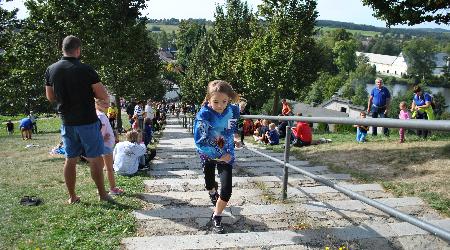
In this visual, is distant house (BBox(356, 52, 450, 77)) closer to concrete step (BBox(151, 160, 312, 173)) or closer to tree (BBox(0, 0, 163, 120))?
tree (BBox(0, 0, 163, 120))

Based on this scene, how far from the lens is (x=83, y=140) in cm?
439

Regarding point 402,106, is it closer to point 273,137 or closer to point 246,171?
point 273,137

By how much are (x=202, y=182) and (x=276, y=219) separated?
1.98 metres

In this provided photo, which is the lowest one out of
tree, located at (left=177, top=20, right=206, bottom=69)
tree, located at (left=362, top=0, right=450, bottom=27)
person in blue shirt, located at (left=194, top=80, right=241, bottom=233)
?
person in blue shirt, located at (left=194, top=80, right=241, bottom=233)

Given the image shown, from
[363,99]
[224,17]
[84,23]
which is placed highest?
[224,17]

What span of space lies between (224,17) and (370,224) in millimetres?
37958

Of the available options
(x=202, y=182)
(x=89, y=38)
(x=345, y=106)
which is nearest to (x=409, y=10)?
(x=202, y=182)

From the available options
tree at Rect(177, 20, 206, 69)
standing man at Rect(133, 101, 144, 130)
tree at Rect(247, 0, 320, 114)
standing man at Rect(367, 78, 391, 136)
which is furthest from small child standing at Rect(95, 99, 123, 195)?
tree at Rect(177, 20, 206, 69)

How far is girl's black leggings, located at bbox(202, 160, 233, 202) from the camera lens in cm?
370

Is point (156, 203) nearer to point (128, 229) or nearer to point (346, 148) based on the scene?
point (128, 229)

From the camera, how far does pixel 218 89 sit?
12.5 ft

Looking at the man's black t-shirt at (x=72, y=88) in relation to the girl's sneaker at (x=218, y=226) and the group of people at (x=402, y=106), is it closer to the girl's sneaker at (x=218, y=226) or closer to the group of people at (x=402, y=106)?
the girl's sneaker at (x=218, y=226)

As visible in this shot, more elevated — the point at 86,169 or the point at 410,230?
the point at 410,230

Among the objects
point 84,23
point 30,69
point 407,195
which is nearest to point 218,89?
point 407,195
